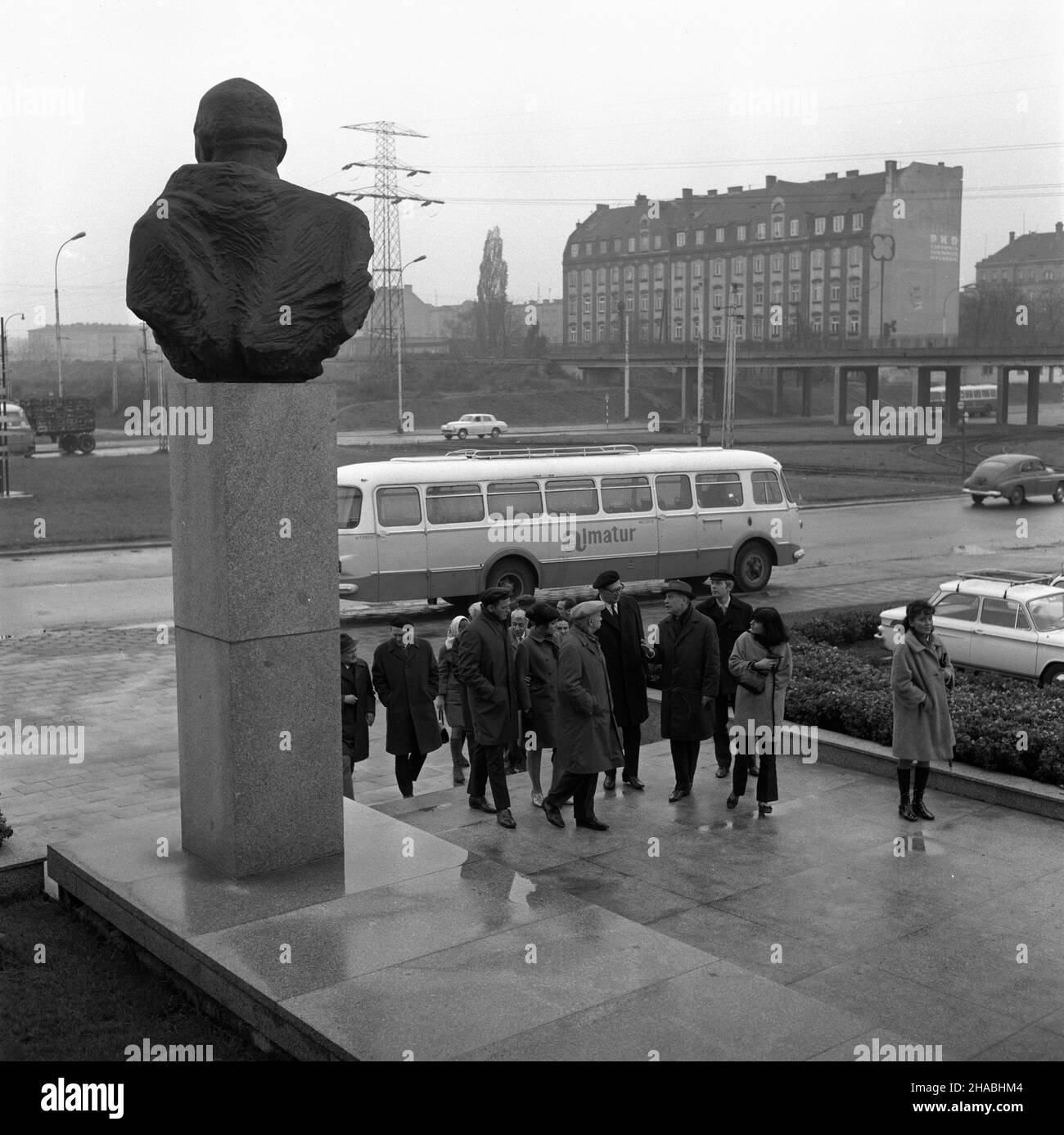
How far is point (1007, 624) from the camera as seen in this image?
15016mm

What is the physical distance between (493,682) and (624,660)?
4.75 feet

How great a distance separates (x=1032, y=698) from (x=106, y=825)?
26.0ft

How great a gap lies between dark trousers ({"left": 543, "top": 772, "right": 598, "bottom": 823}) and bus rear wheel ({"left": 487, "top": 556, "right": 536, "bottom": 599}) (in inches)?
437

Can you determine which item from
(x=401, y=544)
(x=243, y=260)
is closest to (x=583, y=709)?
(x=243, y=260)

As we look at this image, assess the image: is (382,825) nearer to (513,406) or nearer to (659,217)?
(513,406)

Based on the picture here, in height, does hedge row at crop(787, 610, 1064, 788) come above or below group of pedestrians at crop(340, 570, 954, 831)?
below

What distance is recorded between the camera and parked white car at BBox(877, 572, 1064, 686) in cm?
1458

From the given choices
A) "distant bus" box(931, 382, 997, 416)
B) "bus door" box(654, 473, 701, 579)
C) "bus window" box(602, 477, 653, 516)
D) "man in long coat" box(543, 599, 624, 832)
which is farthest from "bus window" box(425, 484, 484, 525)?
"distant bus" box(931, 382, 997, 416)

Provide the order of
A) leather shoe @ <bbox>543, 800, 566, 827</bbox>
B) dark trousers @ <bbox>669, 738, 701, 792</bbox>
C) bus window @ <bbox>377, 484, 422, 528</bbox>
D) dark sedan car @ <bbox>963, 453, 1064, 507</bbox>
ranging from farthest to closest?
dark sedan car @ <bbox>963, 453, 1064, 507</bbox> < bus window @ <bbox>377, 484, 422, 528</bbox> < dark trousers @ <bbox>669, 738, 701, 792</bbox> < leather shoe @ <bbox>543, 800, 566, 827</bbox>

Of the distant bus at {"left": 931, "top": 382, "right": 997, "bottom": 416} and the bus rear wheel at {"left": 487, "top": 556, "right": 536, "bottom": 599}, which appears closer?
the bus rear wheel at {"left": 487, "top": 556, "right": 536, "bottom": 599}

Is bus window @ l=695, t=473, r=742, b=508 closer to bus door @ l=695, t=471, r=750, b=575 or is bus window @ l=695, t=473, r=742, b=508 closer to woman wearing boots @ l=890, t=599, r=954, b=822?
bus door @ l=695, t=471, r=750, b=575

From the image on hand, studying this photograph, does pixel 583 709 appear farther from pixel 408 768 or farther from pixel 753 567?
pixel 753 567

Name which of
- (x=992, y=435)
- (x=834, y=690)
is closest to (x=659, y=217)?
(x=992, y=435)

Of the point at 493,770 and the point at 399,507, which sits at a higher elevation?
the point at 399,507
